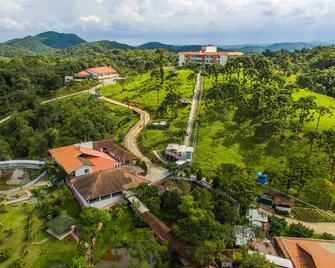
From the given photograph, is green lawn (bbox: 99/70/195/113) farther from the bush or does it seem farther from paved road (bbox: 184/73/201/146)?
the bush

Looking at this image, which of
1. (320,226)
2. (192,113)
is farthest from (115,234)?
(192,113)

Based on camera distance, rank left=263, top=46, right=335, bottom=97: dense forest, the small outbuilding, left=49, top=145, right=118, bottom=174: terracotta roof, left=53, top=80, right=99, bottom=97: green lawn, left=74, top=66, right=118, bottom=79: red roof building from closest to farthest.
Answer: the small outbuilding < left=49, top=145, right=118, bottom=174: terracotta roof < left=263, top=46, right=335, bottom=97: dense forest < left=53, top=80, right=99, bottom=97: green lawn < left=74, top=66, right=118, bottom=79: red roof building

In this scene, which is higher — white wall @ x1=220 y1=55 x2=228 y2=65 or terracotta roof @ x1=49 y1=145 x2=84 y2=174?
white wall @ x1=220 y1=55 x2=228 y2=65

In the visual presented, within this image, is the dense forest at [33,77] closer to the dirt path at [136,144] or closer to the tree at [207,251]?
the dirt path at [136,144]

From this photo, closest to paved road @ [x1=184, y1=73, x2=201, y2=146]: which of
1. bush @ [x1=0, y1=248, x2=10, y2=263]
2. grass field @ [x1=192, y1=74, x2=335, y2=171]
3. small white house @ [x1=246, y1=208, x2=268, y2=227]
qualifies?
grass field @ [x1=192, y1=74, x2=335, y2=171]

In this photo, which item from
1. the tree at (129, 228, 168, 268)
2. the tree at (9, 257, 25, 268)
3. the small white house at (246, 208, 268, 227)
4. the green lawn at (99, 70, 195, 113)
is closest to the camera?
the tree at (129, 228, 168, 268)

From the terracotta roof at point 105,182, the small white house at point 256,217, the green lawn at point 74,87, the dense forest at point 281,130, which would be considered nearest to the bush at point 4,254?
the terracotta roof at point 105,182
